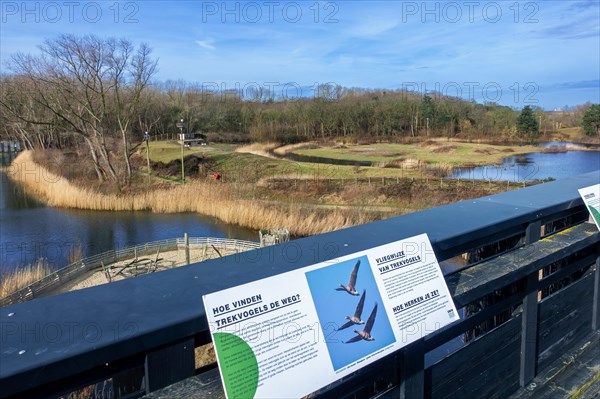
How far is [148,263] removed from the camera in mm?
15148

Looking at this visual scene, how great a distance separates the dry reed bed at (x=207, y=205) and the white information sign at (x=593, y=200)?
16.3 m

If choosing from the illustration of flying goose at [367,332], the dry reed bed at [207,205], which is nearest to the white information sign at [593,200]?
the illustration of flying goose at [367,332]

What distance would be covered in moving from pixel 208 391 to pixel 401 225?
1.03m

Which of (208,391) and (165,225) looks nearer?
(208,391)

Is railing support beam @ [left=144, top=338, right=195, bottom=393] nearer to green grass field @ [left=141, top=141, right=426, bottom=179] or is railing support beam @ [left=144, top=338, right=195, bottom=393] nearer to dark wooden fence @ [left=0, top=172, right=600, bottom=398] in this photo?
dark wooden fence @ [left=0, top=172, right=600, bottom=398]

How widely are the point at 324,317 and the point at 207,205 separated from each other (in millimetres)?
23398

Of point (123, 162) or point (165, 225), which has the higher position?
point (123, 162)

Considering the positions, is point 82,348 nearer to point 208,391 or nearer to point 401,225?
point 208,391

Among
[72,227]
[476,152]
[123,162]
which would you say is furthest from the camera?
[476,152]

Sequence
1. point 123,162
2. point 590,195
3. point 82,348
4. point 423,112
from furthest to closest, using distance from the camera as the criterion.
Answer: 1. point 423,112
2. point 123,162
3. point 590,195
4. point 82,348

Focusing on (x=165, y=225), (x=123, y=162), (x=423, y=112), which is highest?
(x=423, y=112)

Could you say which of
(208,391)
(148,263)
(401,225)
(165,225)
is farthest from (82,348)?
(165,225)

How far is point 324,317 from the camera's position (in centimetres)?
129

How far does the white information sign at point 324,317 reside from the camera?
44.0 inches
